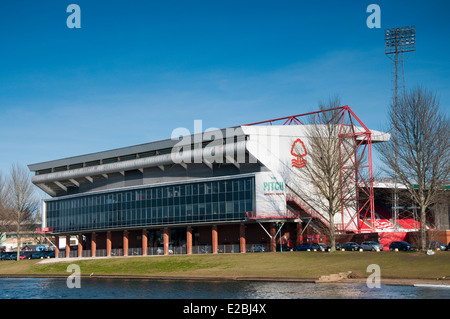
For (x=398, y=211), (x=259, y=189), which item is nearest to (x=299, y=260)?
(x=259, y=189)

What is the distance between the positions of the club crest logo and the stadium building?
15 cm

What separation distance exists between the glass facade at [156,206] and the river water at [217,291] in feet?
78.8

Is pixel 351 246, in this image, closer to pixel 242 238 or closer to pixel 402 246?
pixel 402 246

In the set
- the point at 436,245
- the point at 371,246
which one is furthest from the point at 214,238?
the point at 436,245

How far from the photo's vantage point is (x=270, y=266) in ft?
215

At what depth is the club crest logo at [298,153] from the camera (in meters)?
85.9

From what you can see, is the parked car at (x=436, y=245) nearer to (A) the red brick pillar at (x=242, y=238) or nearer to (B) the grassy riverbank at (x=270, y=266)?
(B) the grassy riverbank at (x=270, y=266)

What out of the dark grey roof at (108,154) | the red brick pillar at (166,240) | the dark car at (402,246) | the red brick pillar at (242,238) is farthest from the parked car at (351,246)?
the red brick pillar at (166,240)

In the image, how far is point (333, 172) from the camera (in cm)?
7419

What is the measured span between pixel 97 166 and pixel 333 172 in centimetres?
4655

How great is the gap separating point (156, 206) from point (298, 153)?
24.5 m

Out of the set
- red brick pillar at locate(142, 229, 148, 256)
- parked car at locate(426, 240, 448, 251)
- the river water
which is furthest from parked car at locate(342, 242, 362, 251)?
red brick pillar at locate(142, 229, 148, 256)

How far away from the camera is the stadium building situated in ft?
271

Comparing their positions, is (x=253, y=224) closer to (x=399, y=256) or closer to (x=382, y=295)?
(x=399, y=256)
